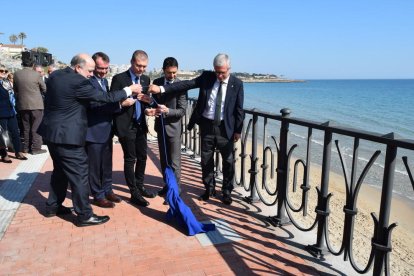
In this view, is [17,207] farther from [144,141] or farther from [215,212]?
[215,212]

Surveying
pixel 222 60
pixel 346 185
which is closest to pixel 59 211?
pixel 222 60

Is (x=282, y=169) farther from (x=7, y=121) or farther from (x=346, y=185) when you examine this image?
(x=7, y=121)

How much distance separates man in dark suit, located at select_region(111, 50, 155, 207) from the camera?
422 cm

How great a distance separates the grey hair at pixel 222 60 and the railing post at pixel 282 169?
3.04ft

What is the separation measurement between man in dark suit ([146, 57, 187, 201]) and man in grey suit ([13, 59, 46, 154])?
397 cm

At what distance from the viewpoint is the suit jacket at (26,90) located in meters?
7.22

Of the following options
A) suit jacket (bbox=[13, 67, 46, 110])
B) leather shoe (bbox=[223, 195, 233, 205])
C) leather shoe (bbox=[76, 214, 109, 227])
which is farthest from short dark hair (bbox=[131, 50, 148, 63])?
suit jacket (bbox=[13, 67, 46, 110])

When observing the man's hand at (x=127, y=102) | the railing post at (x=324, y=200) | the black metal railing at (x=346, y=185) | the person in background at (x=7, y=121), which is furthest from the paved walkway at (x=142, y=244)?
the person in background at (x=7, y=121)

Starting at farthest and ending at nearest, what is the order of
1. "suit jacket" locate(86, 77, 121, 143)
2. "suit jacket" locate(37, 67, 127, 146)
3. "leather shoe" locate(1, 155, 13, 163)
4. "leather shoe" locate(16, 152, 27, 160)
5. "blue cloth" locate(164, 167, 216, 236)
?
"leather shoe" locate(16, 152, 27, 160)
"leather shoe" locate(1, 155, 13, 163)
"suit jacket" locate(86, 77, 121, 143)
"blue cloth" locate(164, 167, 216, 236)
"suit jacket" locate(37, 67, 127, 146)

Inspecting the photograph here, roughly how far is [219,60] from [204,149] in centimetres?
113

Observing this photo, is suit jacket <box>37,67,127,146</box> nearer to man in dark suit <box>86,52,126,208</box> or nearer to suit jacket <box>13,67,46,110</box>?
man in dark suit <box>86,52,126,208</box>

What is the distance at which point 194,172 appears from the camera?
604 cm

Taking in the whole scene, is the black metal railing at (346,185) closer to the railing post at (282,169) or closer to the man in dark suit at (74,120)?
the railing post at (282,169)

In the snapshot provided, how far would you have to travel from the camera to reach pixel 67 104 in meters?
3.60
